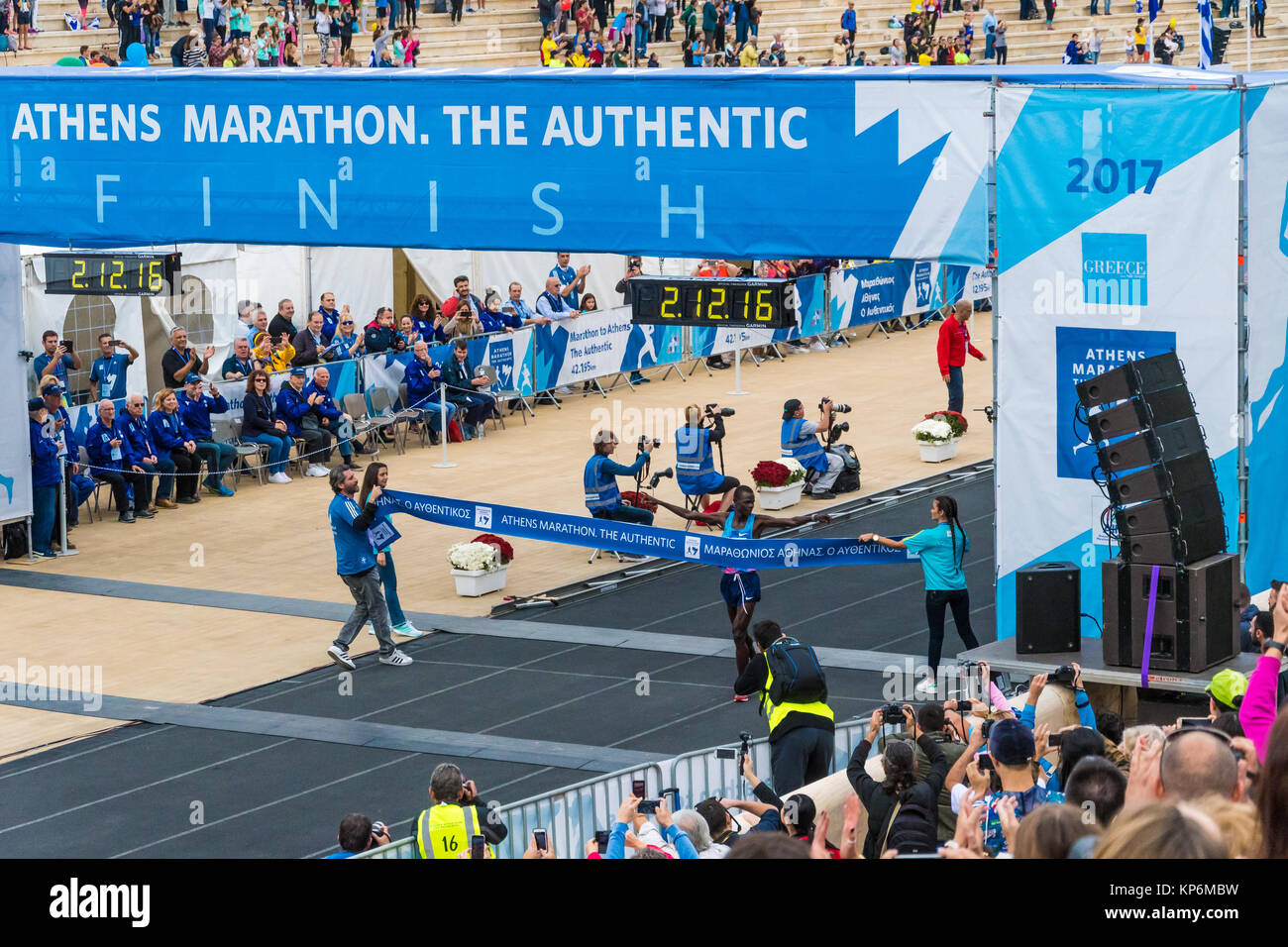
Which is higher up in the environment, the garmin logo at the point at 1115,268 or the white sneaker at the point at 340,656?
the garmin logo at the point at 1115,268

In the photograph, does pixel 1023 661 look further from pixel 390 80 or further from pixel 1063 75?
pixel 390 80

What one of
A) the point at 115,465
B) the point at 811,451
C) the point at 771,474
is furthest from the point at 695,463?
the point at 115,465

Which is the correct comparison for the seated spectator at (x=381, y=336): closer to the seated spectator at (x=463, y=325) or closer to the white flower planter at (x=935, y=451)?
the seated spectator at (x=463, y=325)

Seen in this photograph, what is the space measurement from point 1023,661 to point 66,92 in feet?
38.5

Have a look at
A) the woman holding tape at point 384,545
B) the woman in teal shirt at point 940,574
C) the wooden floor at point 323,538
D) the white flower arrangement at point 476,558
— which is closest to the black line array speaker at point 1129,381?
the woman in teal shirt at point 940,574

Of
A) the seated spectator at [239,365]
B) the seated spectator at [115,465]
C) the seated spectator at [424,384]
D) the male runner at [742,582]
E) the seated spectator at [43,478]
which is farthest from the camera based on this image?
the seated spectator at [424,384]

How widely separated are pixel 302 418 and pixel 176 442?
2327mm

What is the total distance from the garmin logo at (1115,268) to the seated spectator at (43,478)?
1195 centimetres

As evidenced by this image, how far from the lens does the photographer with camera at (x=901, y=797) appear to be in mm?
7902

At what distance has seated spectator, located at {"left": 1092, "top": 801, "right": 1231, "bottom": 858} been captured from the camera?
3.56 meters

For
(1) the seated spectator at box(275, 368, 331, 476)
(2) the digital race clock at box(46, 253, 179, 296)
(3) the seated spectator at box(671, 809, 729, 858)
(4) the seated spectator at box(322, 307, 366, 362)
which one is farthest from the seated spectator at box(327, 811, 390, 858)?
(4) the seated spectator at box(322, 307, 366, 362)

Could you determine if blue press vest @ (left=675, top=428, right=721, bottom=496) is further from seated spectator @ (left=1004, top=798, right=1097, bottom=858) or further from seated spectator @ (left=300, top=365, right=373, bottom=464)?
seated spectator @ (left=1004, top=798, right=1097, bottom=858)

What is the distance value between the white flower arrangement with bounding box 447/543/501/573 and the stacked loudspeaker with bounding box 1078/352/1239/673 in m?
7.86
